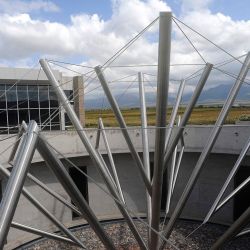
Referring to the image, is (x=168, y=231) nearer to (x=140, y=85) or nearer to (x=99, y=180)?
(x=140, y=85)

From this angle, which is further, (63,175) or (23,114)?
(23,114)

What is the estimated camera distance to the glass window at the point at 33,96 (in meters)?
35.5

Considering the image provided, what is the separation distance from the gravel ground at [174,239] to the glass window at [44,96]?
20.0m

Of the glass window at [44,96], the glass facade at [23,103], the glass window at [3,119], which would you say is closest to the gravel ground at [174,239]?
the glass facade at [23,103]

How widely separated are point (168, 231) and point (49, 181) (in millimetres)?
11519

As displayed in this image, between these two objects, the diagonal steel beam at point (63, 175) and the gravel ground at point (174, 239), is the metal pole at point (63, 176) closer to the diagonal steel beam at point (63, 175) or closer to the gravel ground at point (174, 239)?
the diagonal steel beam at point (63, 175)

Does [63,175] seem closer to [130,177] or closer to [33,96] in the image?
[130,177]

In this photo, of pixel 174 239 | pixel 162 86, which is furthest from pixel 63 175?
pixel 174 239

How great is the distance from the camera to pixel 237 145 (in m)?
19.7

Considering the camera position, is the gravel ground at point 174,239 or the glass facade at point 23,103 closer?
the gravel ground at point 174,239

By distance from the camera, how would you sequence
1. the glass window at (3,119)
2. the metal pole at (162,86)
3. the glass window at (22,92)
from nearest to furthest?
the metal pole at (162,86), the glass window at (3,119), the glass window at (22,92)

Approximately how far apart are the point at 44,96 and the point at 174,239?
78.2ft

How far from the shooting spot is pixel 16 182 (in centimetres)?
560

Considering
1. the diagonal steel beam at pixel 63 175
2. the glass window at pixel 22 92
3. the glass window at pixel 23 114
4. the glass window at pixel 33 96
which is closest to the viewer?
the diagonal steel beam at pixel 63 175
